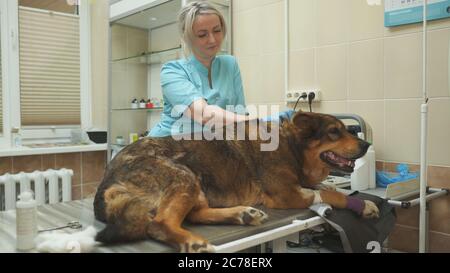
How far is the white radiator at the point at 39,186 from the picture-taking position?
7.15 feet

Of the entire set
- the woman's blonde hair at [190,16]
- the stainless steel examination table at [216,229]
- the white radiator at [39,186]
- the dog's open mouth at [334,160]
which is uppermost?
the woman's blonde hair at [190,16]

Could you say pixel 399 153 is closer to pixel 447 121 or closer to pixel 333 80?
pixel 447 121

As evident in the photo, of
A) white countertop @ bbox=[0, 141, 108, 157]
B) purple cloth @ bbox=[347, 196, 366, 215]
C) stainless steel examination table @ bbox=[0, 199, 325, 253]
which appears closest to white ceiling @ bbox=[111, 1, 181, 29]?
white countertop @ bbox=[0, 141, 108, 157]

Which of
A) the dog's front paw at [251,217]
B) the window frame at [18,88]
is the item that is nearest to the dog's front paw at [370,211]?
the dog's front paw at [251,217]

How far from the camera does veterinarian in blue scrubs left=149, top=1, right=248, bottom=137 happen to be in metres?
1.26

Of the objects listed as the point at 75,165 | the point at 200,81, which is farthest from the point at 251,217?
the point at 75,165

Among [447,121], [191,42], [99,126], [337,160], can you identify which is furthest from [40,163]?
[447,121]

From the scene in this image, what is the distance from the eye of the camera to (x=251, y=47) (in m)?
2.26

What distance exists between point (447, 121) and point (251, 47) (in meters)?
1.19

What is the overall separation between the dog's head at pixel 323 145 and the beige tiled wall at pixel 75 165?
1.58 meters

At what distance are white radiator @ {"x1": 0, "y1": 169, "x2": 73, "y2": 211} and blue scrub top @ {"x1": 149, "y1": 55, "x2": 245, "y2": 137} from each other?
1227 mm

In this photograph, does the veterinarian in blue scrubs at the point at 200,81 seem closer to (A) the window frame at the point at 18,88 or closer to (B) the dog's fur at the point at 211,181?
(B) the dog's fur at the point at 211,181

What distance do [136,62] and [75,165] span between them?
93 cm

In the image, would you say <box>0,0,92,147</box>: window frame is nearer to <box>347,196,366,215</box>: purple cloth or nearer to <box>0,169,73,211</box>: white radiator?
<box>0,169,73,211</box>: white radiator
